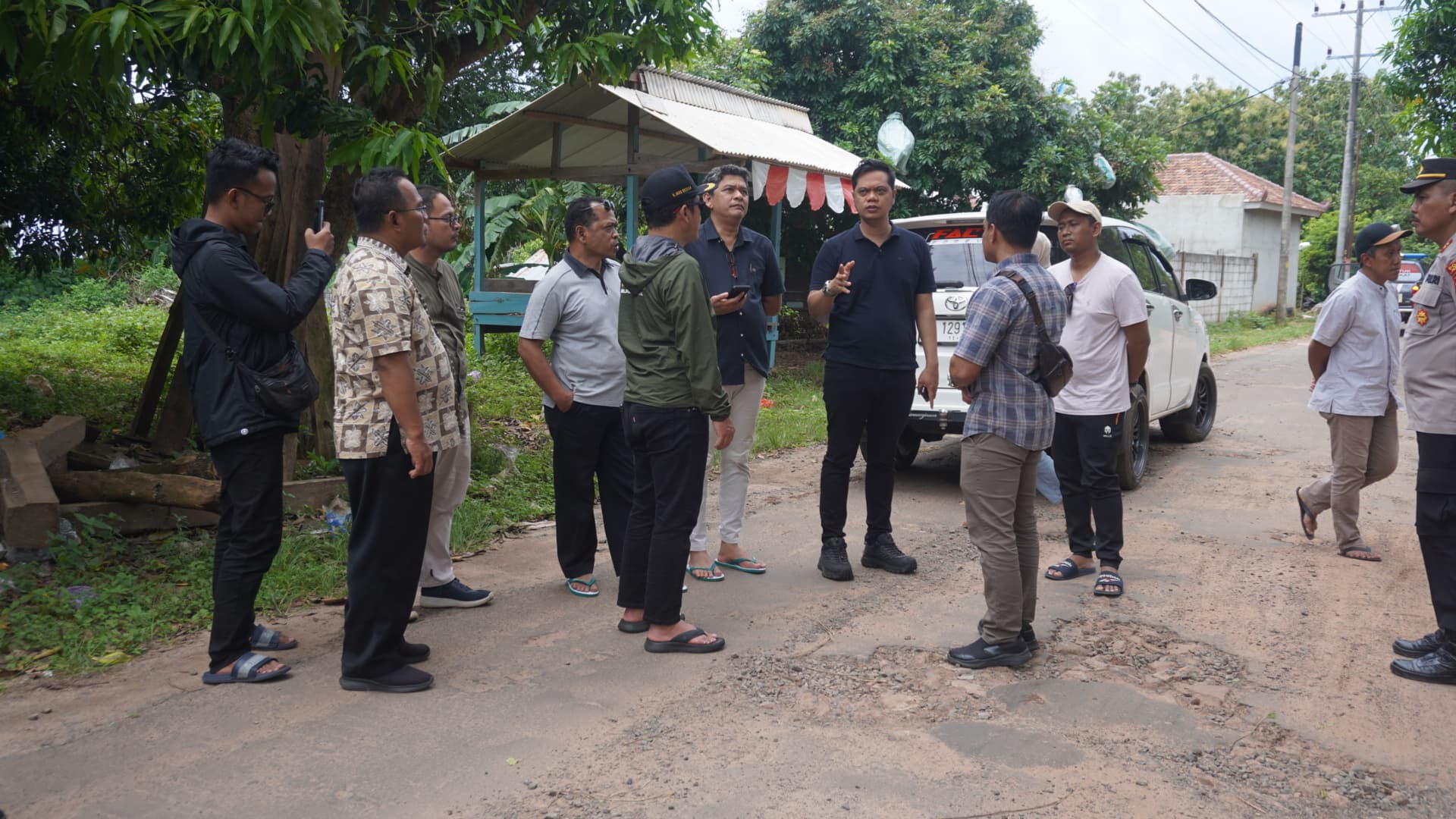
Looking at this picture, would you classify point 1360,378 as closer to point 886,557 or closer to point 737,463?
point 886,557

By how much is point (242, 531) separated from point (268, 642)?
2.17ft

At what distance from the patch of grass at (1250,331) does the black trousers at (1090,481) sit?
634 inches

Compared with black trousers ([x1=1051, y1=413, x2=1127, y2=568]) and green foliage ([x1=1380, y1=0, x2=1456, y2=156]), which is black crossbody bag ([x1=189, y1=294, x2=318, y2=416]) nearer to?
black trousers ([x1=1051, y1=413, x2=1127, y2=568])

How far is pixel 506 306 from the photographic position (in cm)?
1254

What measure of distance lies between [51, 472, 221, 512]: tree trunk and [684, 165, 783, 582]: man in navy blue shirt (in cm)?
266

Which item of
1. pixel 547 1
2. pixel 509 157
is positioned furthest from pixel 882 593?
pixel 509 157

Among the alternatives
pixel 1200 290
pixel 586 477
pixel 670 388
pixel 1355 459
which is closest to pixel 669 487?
pixel 670 388

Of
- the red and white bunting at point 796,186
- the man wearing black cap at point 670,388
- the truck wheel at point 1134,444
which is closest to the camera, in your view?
the man wearing black cap at point 670,388

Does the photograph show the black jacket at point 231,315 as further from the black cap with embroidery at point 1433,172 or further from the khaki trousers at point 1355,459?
the khaki trousers at point 1355,459

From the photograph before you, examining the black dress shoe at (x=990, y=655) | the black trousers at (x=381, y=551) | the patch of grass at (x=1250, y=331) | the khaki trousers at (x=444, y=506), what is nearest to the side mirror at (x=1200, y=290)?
the black dress shoe at (x=990, y=655)

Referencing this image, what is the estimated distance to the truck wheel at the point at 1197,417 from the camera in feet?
31.2

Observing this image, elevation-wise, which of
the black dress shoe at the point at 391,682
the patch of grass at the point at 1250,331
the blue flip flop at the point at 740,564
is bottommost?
the black dress shoe at the point at 391,682

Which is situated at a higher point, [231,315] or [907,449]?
[231,315]

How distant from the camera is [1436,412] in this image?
4.18 metres
